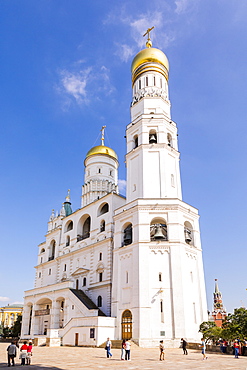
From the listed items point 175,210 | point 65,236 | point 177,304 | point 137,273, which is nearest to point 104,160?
point 65,236

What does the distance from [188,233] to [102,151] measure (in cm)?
1991

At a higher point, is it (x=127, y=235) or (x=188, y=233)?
(x=188, y=233)

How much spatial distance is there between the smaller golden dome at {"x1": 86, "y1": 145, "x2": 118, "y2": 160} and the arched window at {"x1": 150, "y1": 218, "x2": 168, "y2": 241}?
18.1m

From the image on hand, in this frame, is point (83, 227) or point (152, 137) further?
point (83, 227)

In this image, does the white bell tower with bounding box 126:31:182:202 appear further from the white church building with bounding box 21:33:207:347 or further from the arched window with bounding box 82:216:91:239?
the arched window with bounding box 82:216:91:239

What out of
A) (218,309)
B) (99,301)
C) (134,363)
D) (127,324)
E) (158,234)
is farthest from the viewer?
(218,309)

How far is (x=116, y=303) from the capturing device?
1077 inches

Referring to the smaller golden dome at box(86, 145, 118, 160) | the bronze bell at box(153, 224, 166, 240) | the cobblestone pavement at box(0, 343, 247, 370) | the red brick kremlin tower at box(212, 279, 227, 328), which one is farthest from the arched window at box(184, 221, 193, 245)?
the red brick kremlin tower at box(212, 279, 227, 328)

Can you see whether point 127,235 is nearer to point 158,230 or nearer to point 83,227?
point 158,230

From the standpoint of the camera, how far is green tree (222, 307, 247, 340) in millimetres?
19897

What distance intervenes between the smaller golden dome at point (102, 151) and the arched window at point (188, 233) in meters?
18.6

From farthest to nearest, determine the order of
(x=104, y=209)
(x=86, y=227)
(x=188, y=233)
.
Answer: (x=86, y=227), (x=104, y=209), (x=188, y=233)

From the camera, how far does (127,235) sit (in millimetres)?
29922

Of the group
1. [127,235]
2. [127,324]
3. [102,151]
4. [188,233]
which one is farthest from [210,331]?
[102,151]
